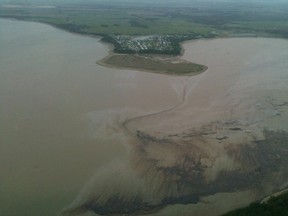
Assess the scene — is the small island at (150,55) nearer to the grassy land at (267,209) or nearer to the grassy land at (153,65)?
the grassy land at (153,65)

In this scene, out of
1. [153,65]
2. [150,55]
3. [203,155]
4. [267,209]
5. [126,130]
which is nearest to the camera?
[267,209]

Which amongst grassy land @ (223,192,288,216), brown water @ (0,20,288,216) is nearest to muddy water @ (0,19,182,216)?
brown water @ (0,20,288,216)

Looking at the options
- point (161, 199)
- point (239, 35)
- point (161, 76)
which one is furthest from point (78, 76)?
point (239, 35)

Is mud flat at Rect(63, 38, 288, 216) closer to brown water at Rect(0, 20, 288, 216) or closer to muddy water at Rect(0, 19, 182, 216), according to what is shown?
brown water at Rect(0, 20, 288, 216)

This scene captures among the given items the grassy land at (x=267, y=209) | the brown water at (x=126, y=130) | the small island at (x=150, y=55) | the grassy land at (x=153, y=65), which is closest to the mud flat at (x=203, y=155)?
the brown water at (x=126, y=130)

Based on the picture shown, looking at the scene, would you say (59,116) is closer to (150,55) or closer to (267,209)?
(267,209)

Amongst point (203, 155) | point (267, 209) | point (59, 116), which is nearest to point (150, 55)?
point (59, 116)
